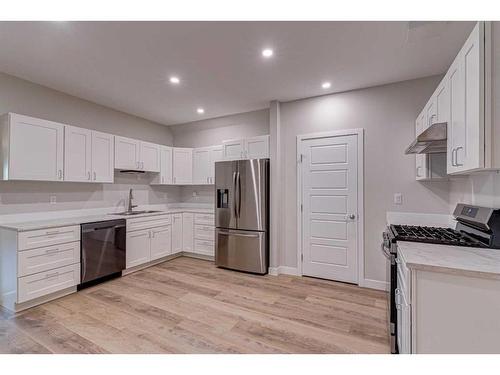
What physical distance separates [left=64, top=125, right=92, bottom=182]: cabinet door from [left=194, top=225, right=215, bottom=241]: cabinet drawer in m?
1.90

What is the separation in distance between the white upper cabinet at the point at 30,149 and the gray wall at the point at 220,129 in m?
2.33

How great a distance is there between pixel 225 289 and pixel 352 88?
10.4ft

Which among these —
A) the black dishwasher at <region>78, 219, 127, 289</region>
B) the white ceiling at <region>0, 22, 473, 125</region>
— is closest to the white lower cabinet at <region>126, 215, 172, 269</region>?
the black dishwasher at <region>78, 219, 127, 289</region>

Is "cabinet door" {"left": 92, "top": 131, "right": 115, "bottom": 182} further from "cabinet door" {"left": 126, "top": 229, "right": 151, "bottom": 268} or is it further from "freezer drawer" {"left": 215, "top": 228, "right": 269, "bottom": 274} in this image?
"freezer drawer" {"left": 215, "top": 228, "right": 269, "bottom": 274}

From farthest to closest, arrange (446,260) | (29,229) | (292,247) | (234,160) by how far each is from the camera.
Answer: (234,160) → (292,247) → (29,229) → (446,260)

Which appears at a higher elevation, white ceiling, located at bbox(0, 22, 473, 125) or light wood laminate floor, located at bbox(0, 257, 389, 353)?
white ceiling, located at bbox(0, 22, 473, 125)

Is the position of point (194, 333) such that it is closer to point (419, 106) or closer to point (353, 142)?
point (353, 142)

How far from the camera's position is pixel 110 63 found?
2572 mm

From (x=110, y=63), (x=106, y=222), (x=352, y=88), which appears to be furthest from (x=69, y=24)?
(x=352, y=88)

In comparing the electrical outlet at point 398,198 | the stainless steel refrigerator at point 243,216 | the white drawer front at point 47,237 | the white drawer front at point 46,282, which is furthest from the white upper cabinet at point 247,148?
the white drawer front at point 46,282

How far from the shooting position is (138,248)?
12.2ft

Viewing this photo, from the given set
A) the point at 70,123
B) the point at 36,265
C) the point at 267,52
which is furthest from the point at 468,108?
the point at 70,123

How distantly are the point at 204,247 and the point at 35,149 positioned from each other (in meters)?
2.78

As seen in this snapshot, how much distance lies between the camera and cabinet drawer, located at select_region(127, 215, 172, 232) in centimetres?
364
